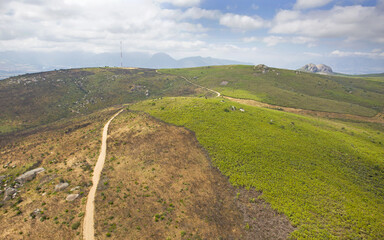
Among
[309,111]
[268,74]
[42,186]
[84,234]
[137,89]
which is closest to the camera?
[84,234]

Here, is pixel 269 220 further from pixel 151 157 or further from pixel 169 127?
pixel 169 127

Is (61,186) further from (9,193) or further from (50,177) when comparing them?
(9,193)

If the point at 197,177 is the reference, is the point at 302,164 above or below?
above

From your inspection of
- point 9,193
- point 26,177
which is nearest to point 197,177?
point 9,193

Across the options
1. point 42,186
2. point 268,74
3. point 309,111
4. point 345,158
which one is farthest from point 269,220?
point 268,74

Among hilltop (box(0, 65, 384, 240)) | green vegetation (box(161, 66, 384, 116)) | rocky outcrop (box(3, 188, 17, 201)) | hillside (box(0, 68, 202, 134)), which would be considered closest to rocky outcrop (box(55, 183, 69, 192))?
hilltop (box(0, 65, 384, 240))

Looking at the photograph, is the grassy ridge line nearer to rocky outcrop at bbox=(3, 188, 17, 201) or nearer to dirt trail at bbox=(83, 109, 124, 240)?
dirt trail at bbox=(83, 109, 124, 240)

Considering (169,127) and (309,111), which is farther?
(309,111)

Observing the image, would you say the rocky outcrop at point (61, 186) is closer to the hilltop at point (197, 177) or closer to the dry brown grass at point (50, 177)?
the hilltop at point (197, 177)
